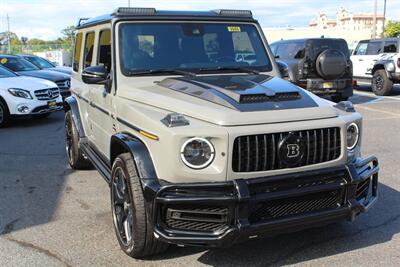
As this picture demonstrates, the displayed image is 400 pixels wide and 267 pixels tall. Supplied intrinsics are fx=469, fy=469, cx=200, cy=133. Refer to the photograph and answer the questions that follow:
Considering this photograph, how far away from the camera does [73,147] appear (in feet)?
21.1

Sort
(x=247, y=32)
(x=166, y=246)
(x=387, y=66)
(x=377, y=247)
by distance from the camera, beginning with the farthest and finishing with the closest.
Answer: (x=387, y=66), (x=247, y=32), (x=377, y=247), (x=166, y=246)

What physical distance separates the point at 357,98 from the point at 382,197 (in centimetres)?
1039

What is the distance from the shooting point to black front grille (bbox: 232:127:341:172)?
3285 mm

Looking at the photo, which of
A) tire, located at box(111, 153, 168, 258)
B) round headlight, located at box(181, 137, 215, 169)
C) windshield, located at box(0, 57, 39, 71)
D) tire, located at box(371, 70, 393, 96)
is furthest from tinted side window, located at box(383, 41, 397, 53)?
round headlight, located at box(181, 137, 215, 169)

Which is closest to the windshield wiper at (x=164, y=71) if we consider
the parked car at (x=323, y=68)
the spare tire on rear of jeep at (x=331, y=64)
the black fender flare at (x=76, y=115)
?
the black fender flare at (x=76, y=115)

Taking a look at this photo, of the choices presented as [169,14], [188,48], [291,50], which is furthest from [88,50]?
[291,50]

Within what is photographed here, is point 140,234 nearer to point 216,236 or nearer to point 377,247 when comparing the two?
point 216,236

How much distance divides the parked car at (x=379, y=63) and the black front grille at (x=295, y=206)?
12.4 m

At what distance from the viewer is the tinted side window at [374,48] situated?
53.4 ft

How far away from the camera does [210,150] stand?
3244 millimetres

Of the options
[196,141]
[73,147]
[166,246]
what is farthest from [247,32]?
[73,147]

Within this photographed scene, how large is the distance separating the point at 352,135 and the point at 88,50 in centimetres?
334

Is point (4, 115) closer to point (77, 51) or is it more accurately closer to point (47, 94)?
point (47, 94)

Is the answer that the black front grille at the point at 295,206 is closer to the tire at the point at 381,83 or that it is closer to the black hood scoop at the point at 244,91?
the black hood scoop at the point at 244,91
